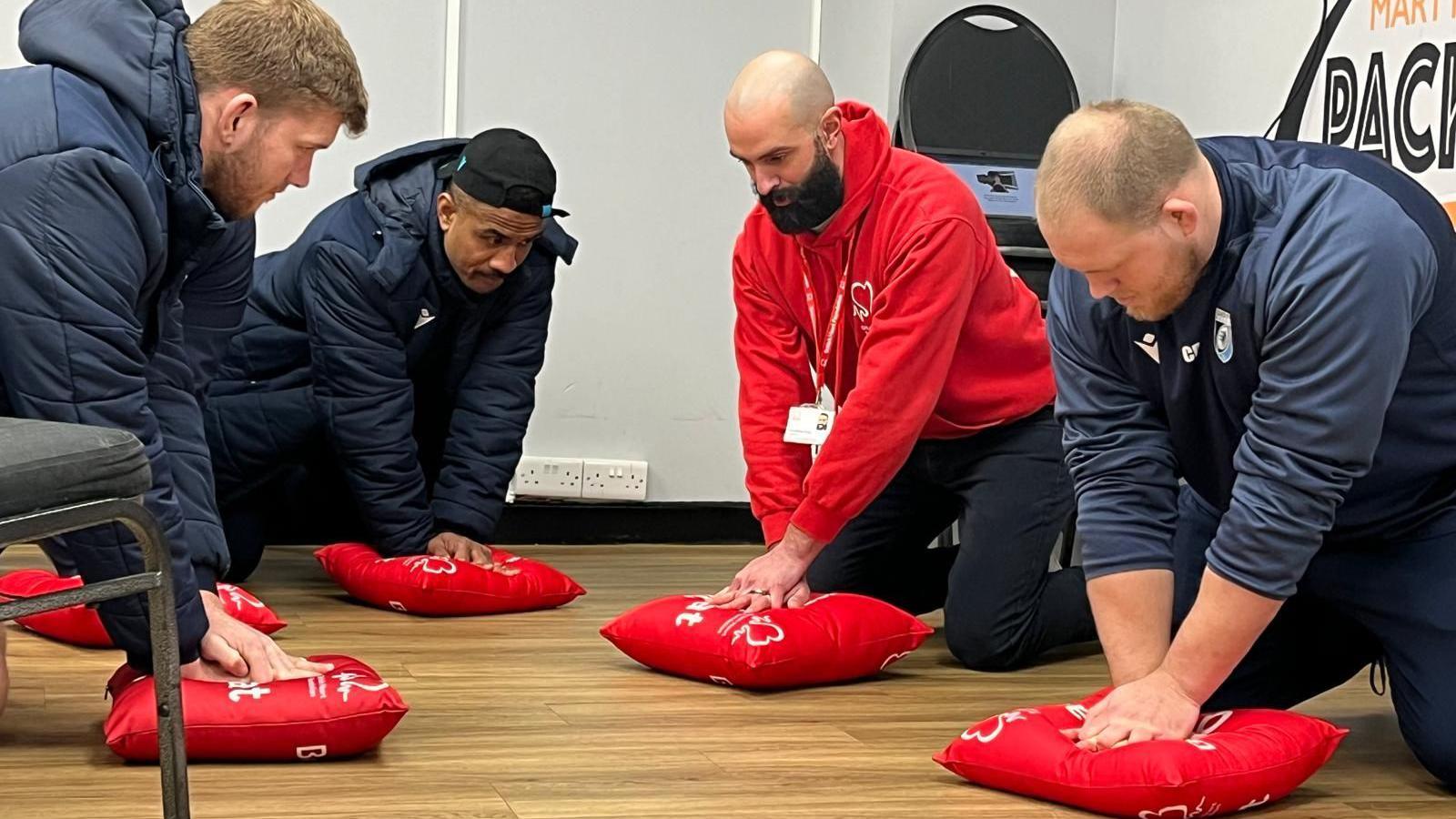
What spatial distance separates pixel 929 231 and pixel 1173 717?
38.6 inches

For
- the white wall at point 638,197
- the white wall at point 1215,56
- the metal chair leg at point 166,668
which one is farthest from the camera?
the white wall at point 638,197

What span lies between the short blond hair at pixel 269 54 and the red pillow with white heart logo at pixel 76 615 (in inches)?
38.9

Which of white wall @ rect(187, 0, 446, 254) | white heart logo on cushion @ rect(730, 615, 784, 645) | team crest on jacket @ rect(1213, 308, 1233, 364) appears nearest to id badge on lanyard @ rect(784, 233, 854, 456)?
white heart logo on cushion @ rect(730, 615, 784, 645)

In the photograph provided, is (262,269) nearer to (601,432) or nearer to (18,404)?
(601,432)

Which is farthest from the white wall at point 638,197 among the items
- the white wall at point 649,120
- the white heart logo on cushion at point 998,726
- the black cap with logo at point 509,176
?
the white heart logo on cushion at point 998,726

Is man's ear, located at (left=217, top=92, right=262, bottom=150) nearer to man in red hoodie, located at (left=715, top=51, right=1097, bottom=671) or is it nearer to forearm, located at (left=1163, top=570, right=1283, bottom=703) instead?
man in red hoodie, located at (left=715, top=51, right=1097, bottom=671)

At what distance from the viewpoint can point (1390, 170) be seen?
6.81ft

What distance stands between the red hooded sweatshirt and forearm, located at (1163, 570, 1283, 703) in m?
0.78

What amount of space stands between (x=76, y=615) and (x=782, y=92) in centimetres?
144

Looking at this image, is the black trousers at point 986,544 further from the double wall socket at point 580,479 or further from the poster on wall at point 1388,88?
the double wall socket at point 580,479

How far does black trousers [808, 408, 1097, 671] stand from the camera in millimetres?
2891

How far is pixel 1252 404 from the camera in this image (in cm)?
197

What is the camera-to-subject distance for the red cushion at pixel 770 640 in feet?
8.48

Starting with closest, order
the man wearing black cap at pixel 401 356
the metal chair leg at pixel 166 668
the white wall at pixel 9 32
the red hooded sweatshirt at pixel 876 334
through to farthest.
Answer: the metal chair leg at pixel 166 668
the red hooded sweatshirt at pixel 876 334
the man wearing black cap at pixel 401 356
the white wall at pixel 9 32
